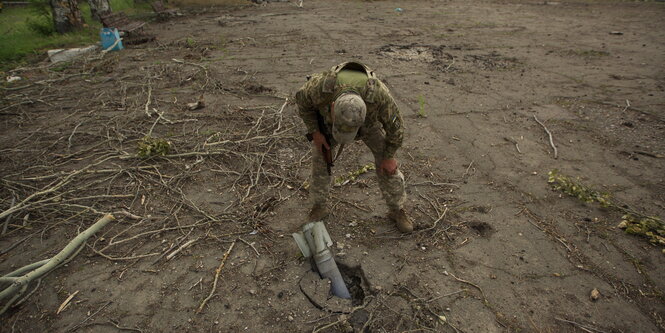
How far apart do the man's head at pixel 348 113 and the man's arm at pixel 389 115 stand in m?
0.22

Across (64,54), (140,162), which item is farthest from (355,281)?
(64,54)

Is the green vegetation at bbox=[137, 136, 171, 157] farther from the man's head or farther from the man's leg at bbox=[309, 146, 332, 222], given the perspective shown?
the man's head

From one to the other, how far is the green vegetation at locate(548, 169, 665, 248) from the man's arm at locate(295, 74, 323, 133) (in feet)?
8.39

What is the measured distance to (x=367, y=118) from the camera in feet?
7.88

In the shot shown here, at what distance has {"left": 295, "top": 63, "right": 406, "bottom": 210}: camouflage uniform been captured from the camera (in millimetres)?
2279

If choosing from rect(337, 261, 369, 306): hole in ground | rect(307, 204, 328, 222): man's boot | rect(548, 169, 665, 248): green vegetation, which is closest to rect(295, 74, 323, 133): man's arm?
rect(307, 204, 328, 222): man's boot

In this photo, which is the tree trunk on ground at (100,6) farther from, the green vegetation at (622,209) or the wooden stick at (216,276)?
the green vegetation at (622,209)

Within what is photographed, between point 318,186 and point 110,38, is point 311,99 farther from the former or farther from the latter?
point 110,38

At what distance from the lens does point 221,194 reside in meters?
3.30

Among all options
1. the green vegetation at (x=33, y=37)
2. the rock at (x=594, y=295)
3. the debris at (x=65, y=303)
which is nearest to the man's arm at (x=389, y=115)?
the rock at (x=594, y=295)

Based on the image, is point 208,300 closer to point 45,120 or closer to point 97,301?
point 97,301

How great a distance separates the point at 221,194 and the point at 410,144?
7.42 ft

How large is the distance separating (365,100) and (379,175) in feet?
2.51

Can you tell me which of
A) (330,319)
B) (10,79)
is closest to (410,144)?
(330,319)
